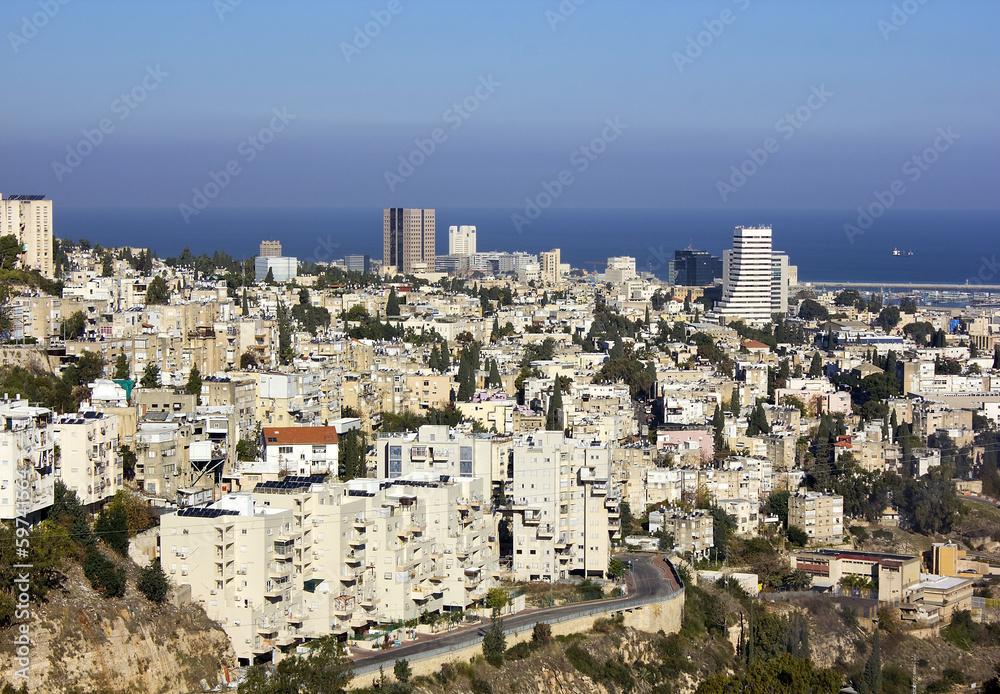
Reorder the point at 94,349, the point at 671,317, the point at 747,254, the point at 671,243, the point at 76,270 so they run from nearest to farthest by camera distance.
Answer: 1. the point at 94,349
2. the point at 76,270
3. the point at 671,317
4. the point at 747,254
5. the point at 671,243

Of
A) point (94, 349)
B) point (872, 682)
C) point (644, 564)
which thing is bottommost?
point (872, 682)

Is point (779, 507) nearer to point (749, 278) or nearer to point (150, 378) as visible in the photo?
point (150, 378)

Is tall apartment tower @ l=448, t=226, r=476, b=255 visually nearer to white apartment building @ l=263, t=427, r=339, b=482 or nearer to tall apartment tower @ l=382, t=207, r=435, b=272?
tall apartment tower @ l=382, t=207, r=435, b=272

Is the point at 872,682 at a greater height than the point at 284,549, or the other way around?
the point at 284,549

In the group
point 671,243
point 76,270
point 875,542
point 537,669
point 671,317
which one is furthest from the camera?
point 671,243

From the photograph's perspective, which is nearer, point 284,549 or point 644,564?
point 284,549

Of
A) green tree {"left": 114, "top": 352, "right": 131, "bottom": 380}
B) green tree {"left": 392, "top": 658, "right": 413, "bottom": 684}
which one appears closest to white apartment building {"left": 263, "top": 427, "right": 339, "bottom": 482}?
green tree {"left": 114, "top": 352, "right": 131, "bottom": 380}

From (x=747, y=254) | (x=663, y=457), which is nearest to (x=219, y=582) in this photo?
(x=663, y=457)

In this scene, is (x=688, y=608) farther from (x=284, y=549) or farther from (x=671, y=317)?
(x=671, y=317)
